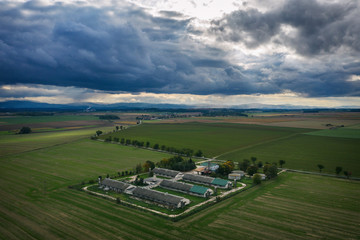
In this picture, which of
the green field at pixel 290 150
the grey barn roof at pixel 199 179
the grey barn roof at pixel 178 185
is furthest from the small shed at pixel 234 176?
the green field at pixel 290 150

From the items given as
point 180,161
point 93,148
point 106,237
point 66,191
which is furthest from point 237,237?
point 93,148

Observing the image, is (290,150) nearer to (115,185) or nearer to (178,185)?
(178,185)

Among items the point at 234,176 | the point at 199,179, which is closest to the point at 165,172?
the point at 199,179

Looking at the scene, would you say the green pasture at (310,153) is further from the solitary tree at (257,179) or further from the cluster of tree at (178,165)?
the solitary tree at (257,179)

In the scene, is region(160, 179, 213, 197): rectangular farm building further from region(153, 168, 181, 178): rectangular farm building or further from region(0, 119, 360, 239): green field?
region(153, 168, 181, 178): rectangular farm building

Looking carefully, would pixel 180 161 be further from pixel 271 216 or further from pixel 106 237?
pixel 106 237

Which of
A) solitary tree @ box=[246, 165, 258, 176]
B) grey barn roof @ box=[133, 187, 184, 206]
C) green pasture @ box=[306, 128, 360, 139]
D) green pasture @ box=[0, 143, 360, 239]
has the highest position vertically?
A: green pasture @ box=[306, 128, 360, 139]

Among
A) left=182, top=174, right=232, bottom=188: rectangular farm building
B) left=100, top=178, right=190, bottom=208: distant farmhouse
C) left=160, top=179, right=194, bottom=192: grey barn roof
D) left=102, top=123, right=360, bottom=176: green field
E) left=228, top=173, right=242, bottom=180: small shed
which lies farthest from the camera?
left=102, top=123, right=360, bottom=176: green field

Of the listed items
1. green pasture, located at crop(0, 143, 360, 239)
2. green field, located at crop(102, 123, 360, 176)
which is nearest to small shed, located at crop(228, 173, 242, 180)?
green pasture, located at crop(0, 143, 360, 239)
